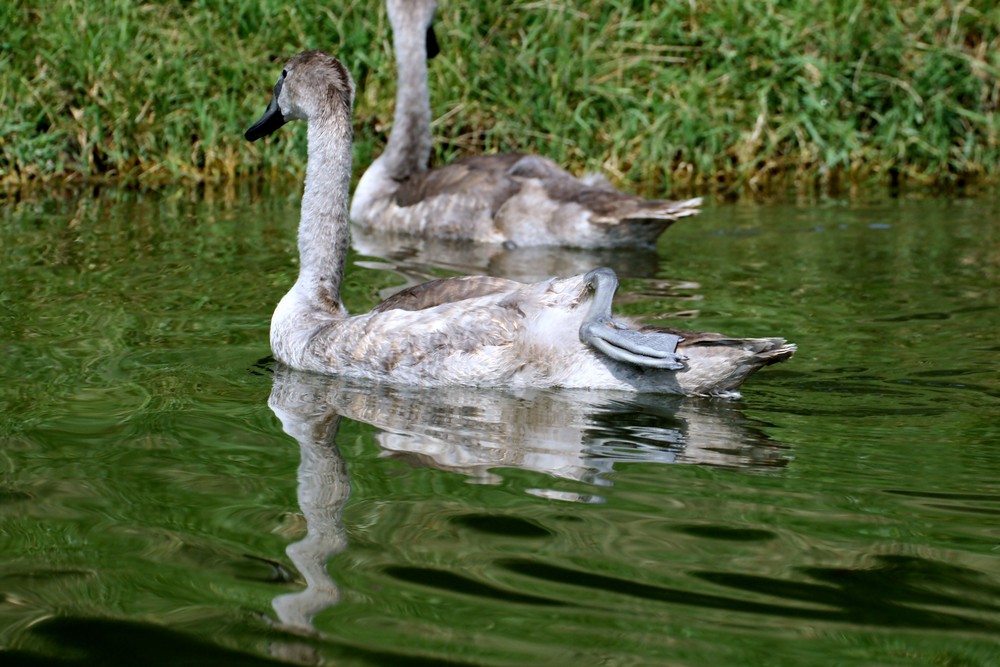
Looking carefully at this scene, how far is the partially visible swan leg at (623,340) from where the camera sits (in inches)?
198

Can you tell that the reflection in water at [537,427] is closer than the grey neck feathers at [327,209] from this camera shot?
Yes

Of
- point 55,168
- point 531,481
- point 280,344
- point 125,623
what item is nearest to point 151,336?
point 280,344

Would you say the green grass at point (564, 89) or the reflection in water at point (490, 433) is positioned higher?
the green grass at point (564, 89)

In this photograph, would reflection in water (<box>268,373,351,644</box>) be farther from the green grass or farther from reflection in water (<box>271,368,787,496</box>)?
the green grass

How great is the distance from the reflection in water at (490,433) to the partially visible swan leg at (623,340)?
0.68 feet

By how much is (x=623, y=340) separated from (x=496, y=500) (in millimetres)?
1161

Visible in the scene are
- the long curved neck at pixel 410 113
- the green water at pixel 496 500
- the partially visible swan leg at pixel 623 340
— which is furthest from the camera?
the long curved neck at pixel 410 113

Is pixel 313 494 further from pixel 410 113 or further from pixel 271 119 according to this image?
pixel 410 113

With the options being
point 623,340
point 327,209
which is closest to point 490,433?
point 623,340

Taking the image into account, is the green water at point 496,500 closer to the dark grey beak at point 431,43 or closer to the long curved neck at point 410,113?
the long curved neck at point 410,113

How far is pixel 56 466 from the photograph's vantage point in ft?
14.5

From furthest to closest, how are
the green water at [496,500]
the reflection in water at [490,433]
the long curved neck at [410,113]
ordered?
1. the long curved neck at [410,113]
2. the reflection in water at [490,433]
3. the green water at [496,500]

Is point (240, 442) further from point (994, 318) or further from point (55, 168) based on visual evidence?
point (55, 168)

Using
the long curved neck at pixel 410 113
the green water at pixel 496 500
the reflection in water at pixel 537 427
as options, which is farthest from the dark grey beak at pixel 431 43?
the reflection in water at pixel 537 427
